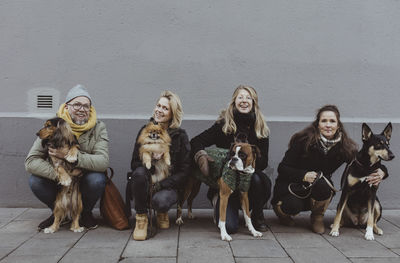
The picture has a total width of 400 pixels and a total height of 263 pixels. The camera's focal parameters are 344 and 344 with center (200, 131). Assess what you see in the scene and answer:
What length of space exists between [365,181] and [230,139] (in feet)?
5.15

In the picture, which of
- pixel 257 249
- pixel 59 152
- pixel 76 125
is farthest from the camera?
pixel 76 125

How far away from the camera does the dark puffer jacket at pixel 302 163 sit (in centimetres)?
399

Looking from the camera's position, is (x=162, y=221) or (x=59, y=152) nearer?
(x=59, y=152)

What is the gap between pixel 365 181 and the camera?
150 inches

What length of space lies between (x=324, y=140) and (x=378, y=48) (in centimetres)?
213

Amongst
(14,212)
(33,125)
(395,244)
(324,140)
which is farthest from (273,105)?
(14,212)

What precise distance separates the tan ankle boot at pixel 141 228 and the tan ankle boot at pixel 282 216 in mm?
1594

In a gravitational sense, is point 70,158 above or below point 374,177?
above

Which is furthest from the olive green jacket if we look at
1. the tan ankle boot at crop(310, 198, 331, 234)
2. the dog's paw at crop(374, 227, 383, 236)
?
the dog's paw at crop(374, 227, 383, 236)

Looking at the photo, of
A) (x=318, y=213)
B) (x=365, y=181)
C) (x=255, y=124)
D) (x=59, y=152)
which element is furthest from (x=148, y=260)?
(x=365, y=181)

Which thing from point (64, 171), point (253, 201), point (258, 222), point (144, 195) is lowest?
point (258, 222)

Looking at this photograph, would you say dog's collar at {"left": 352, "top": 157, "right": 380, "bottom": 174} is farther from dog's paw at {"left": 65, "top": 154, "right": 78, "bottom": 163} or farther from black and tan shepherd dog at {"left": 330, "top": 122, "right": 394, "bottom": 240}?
dog's paw at {"left": 65, "top": 154, "right": 78, "bottom": 163}

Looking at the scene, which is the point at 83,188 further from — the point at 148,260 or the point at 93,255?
the point at 148,260

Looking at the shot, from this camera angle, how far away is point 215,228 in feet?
13.5
